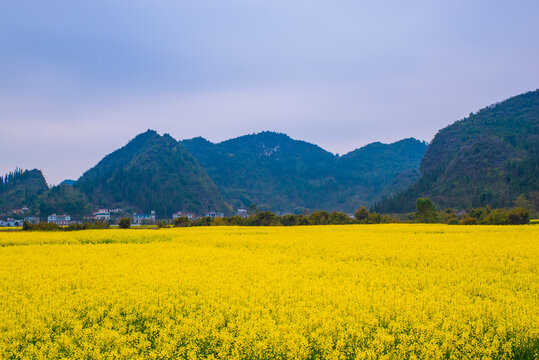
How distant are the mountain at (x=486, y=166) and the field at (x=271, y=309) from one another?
336 feet

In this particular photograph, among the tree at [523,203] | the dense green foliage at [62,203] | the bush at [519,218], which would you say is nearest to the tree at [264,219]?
the bush at [519,218]

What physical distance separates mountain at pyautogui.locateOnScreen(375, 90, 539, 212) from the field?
102354 millimetres

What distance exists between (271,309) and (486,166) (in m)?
146

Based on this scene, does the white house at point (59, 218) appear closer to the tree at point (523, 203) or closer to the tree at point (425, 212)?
the tree at point (425, 212)

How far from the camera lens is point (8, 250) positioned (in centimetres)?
2534

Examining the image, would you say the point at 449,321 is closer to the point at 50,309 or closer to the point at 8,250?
the point at 50,309

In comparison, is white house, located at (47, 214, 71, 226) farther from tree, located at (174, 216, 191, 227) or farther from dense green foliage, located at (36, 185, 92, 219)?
tree, located at (174, 216, 191, 227)

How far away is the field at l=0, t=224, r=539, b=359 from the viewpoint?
8445mm

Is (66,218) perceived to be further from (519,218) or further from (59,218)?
(519,218)

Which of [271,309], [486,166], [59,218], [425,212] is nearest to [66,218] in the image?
[59,218]

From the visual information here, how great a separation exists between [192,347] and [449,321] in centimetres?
635

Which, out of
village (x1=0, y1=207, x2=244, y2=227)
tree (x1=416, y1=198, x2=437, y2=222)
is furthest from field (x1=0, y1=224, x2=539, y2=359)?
village (x1=0, y1=207, x2=244, y2=227)

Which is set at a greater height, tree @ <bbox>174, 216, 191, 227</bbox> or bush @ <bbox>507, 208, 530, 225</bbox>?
tree @ <bbox>174, 216, 191, 227</bbox>

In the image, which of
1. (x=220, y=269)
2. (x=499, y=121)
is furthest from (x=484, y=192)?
(x=220, y=269)
